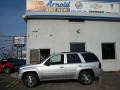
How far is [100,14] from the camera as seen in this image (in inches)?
881

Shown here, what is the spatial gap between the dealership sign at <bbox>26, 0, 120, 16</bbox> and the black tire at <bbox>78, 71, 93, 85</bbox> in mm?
8230

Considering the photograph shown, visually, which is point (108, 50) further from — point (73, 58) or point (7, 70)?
point (7, 70)

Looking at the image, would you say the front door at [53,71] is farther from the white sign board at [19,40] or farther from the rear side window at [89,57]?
the white sign board at [19,40]

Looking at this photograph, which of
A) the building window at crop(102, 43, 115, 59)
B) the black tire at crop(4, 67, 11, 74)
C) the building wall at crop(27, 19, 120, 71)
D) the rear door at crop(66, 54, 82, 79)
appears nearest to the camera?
the rear door at crop(66, 54, 82, 79)

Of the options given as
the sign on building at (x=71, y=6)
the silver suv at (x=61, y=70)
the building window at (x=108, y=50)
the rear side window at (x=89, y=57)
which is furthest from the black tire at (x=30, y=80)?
the building window at (x=108, y=50)

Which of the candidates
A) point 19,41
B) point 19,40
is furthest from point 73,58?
point 19,40

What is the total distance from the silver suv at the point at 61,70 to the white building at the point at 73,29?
6214 mm

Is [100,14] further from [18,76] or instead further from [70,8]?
[18,76]

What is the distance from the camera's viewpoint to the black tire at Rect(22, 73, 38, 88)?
14336 mm

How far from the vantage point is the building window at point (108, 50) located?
2217cm

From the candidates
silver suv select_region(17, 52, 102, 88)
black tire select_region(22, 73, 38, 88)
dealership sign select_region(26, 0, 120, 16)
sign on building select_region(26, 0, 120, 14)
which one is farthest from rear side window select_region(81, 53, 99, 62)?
sign on building select_region(26, 0, 120, 14)

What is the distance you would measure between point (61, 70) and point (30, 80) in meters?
1.86

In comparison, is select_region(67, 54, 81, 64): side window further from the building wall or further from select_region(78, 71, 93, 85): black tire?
the building wall

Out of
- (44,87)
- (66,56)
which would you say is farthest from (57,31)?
(44,87)
